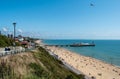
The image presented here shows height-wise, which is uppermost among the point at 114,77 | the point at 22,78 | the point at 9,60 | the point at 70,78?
the point at 22,78

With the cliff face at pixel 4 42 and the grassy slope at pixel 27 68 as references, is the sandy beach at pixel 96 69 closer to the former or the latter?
the grassy slope at pixel 27 68

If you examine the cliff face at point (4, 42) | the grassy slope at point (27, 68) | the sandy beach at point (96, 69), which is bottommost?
the sandy beach at point (96, 69)

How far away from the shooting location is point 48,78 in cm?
948

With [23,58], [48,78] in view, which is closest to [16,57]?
[23,58]

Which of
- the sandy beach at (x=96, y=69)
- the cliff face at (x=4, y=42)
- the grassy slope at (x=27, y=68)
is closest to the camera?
the grassy slope at (x=27, y=68)

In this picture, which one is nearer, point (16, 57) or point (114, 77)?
point (16, 57)

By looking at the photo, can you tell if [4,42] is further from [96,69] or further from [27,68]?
[27,68]

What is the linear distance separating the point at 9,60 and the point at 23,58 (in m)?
4.00

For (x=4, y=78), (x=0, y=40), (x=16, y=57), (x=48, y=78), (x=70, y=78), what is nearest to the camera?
(x=4, y=78)

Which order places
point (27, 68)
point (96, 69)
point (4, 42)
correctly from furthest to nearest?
point (96, 69), point (4, 42), point (27, 68)

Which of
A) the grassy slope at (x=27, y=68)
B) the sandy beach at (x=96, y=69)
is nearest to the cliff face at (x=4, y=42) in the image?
the grassy slope at (x=27, y=68)

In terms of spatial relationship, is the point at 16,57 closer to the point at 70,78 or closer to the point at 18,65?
the point at 18,65

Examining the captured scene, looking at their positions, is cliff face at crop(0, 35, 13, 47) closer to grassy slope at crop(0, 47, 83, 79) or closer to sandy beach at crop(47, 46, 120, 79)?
grassy slope at crop(0, 47, 83, 79)

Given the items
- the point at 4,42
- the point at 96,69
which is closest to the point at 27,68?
the point at 4,42
